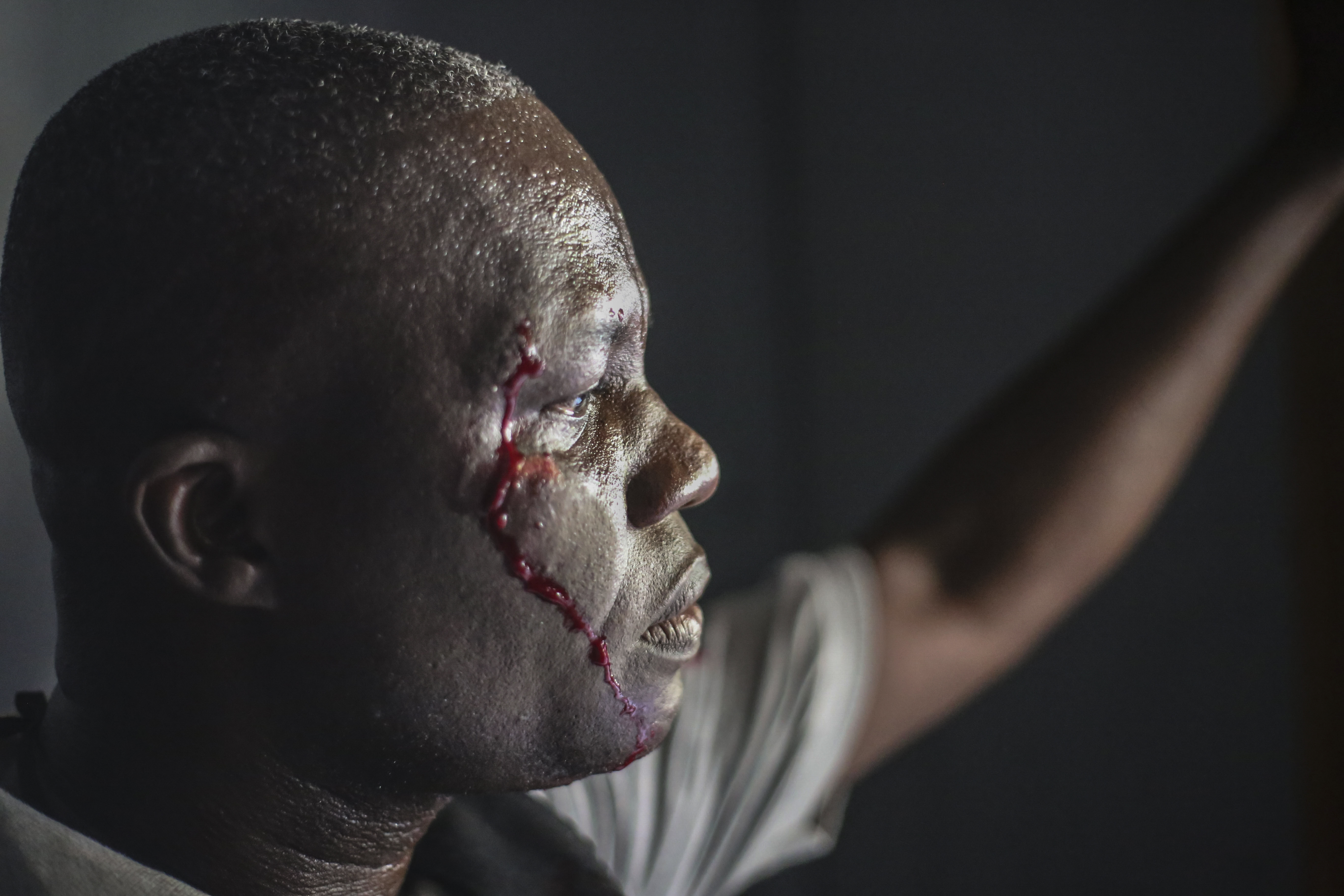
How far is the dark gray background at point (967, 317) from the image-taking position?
A: 1099mm

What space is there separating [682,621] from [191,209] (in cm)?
28

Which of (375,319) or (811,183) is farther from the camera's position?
(811,183)

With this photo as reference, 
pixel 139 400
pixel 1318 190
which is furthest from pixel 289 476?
pixel 1318 190

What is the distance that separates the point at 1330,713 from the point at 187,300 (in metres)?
1.08

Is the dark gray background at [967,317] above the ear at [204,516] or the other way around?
the other way around

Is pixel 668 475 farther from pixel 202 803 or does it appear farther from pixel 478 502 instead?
pixel 202 803

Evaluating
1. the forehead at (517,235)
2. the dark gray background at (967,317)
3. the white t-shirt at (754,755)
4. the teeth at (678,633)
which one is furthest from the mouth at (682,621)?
the dark gray background at (967,317)

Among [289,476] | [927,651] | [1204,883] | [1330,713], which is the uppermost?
[289,476]

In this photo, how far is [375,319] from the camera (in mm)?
453

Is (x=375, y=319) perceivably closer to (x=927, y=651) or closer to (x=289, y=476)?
(x=289, y=476)

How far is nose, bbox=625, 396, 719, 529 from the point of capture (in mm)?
508

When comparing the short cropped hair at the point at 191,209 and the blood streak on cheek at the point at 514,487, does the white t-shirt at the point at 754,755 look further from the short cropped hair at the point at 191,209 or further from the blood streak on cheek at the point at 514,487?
the short cropped hair at the point at 191,209

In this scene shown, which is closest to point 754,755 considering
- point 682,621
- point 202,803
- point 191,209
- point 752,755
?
point 752,755

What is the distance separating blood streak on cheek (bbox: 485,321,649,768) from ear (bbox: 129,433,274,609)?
10cm
